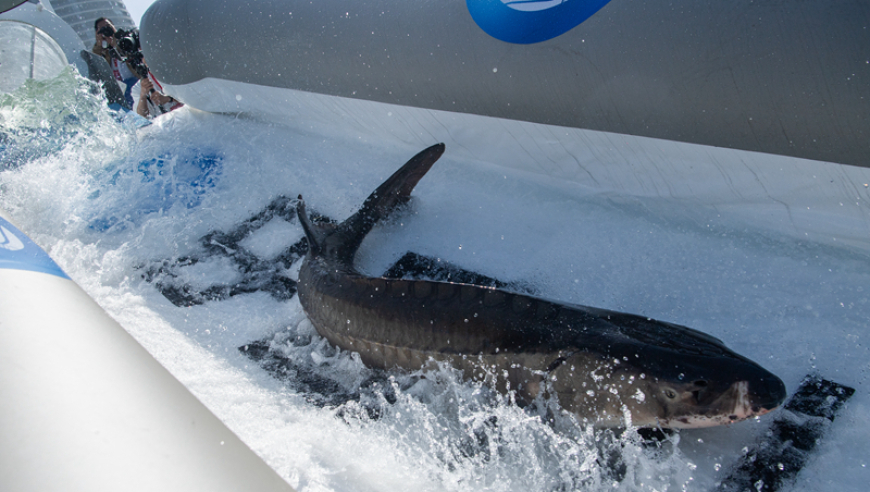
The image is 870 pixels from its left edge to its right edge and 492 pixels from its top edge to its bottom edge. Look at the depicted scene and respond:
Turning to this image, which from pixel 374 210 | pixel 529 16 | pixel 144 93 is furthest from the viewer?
pixel 144 93

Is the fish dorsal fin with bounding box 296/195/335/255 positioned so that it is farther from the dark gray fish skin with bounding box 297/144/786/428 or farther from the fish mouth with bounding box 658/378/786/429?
the fish mouth with bounding box 658/378/786/429

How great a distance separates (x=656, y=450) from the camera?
1213 millimetres

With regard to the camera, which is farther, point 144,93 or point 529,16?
point 144,93

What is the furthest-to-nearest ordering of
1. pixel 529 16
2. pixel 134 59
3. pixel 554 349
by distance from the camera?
pixel 134 59, pixel 529 16, pixel 554 349

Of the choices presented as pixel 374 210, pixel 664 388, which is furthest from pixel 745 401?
pixel 374 210

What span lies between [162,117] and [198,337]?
112 inches

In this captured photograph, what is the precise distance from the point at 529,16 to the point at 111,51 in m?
4.98

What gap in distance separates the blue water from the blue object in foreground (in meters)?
0.65

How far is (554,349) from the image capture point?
1.28m

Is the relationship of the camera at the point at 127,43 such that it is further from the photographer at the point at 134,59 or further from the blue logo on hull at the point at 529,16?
the blue logo on hull at the point at 529,16

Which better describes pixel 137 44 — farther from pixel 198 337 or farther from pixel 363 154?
pixel 198 337

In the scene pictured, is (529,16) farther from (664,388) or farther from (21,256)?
(21,256)

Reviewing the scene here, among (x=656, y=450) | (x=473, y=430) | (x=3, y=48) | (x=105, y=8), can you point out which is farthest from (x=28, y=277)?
(x=105, y=8)

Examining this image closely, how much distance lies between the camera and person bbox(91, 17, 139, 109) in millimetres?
5051
